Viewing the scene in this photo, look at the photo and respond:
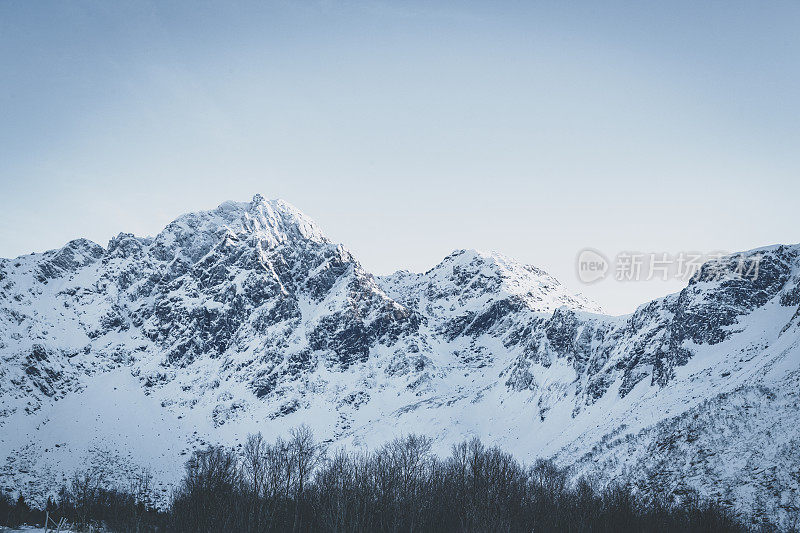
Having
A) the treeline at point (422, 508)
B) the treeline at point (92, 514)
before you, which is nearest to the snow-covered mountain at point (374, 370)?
the treeline at point (422, 508)

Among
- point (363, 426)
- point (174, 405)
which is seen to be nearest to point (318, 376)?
point (363, 426)

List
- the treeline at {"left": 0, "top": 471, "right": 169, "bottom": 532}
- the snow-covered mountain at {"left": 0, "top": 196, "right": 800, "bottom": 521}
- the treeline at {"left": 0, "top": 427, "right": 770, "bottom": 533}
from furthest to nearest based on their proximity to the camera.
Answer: the snow-covered mountain at {"left": 0, "top": 196, "right": 800, "bottom": 521} → the treeline at {"left": 0, "top": 471, "right": 169, "bottom": 532} → the treeline at {"left": 0, "top": 427, "right": 770, "bottom": 533}

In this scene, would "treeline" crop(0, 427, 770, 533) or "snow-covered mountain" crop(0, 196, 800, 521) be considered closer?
"treeline" crop(0, 427, 770, 533)

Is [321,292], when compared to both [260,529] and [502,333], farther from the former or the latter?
[260,529]

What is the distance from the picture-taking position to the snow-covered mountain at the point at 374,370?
58656 millimetres

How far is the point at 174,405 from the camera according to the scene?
140m

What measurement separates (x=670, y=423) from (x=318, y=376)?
352ft

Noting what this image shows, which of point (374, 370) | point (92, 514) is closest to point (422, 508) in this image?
point (92, 514)

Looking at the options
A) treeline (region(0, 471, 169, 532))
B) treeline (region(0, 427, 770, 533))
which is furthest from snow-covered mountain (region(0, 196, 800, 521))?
treeline (region(0, 471, 169, 532))

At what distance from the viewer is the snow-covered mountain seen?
192 feet

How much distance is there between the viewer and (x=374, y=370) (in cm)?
15212

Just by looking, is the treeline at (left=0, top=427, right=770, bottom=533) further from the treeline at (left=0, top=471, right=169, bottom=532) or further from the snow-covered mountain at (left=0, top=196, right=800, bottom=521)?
the snow-covered mountain at (left=0, top=196, right=800, bottom=521)

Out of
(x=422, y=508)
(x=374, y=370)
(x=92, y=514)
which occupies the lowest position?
(x=92, y=514)

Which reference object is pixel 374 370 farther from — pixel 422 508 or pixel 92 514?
pixel 422 508
